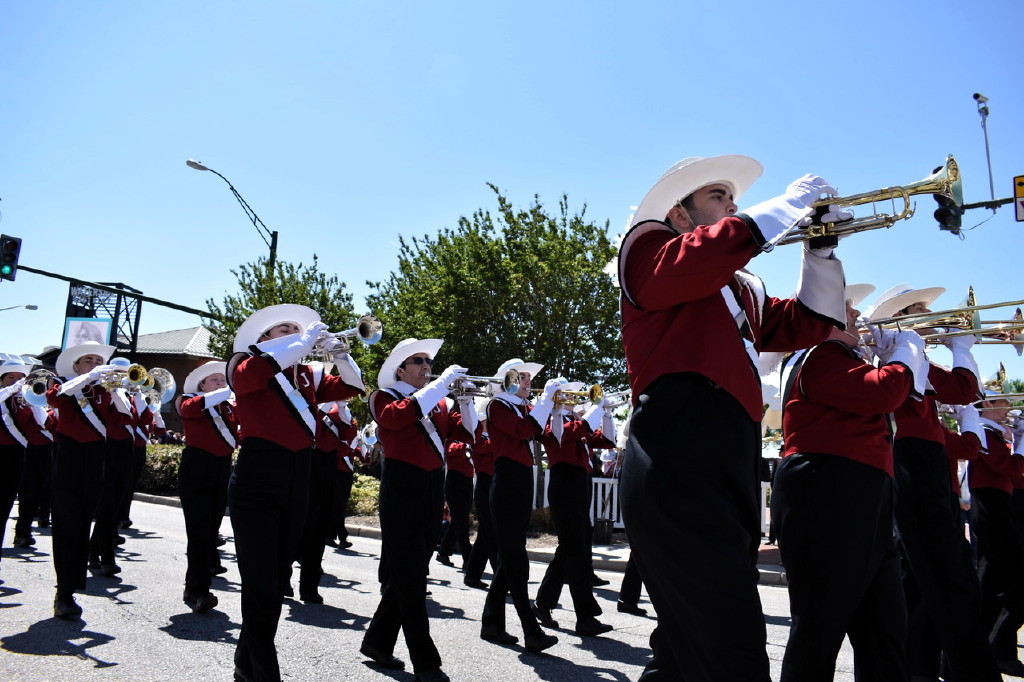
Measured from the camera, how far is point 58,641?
18.9 feet

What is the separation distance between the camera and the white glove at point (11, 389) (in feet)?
27.4

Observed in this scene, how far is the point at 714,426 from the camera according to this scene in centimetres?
254

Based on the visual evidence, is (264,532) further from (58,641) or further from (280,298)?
(280,298)

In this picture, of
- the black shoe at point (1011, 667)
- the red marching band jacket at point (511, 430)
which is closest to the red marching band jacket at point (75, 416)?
the red marching band jacket at point (511, 430)

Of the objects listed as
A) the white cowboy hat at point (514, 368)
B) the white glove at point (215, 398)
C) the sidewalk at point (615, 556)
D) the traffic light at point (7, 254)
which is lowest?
the sidewalk at point (615, 556)

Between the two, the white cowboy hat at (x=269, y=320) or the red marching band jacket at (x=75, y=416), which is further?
the red marching band jacket at (x=75, y=416)

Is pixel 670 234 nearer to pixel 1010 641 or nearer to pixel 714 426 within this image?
pixel 714 426

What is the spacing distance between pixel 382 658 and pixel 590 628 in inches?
82.8

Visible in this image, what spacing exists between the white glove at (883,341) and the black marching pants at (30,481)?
10.6m

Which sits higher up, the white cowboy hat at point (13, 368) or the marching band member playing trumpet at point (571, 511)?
the white cowboy hat at point (13, 368)

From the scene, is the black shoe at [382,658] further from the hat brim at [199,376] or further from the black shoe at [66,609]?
the hat brim at [199,376]

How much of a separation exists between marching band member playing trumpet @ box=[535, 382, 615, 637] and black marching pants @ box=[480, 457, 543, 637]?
0.45 m

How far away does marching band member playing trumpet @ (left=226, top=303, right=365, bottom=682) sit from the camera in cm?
471

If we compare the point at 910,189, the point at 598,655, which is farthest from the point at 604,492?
the point at 910,189
